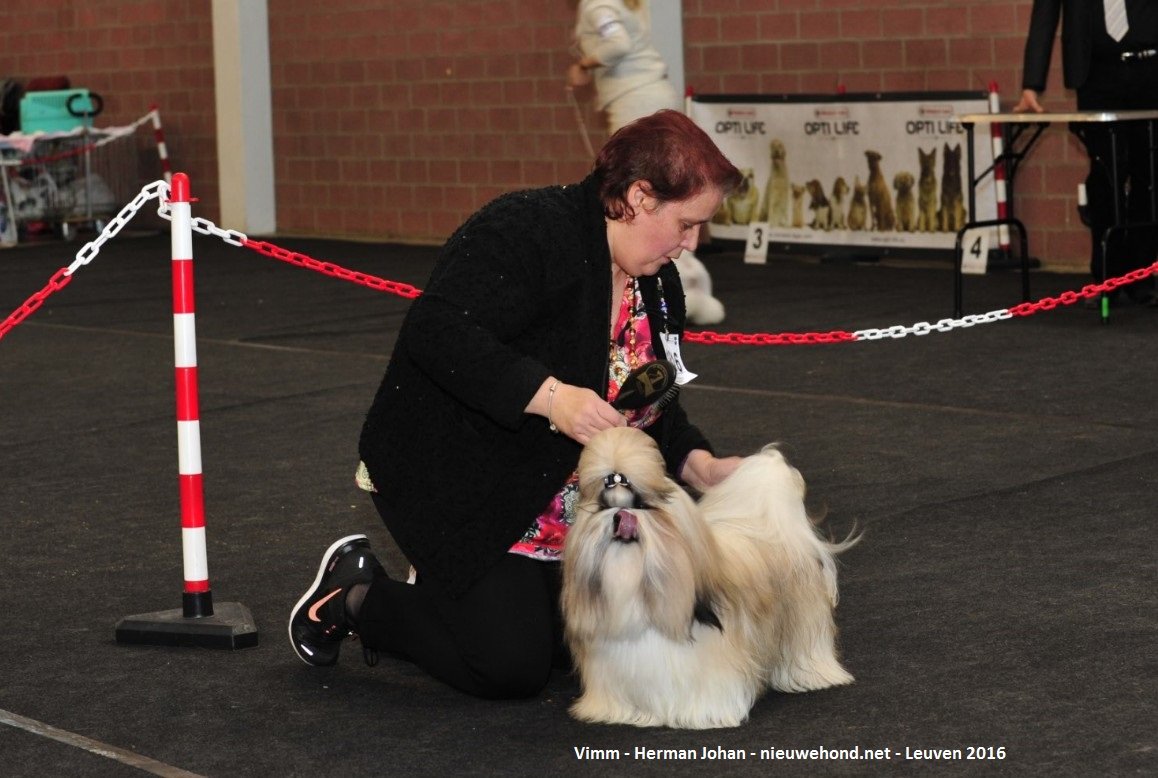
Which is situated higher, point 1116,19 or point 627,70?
point 1116,19

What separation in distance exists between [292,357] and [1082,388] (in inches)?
114

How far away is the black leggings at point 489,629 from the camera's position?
8.96 feet

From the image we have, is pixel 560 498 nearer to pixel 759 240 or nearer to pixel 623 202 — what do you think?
pixel 623 202

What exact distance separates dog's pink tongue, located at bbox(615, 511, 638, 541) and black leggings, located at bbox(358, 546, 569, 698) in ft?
1.51

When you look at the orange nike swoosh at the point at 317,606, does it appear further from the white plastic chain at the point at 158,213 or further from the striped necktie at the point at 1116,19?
the striped necktie at the point at 1116,19

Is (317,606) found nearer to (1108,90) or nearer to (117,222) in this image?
(117,222)

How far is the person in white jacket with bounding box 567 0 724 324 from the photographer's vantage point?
704 centimetres

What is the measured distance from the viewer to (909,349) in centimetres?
627

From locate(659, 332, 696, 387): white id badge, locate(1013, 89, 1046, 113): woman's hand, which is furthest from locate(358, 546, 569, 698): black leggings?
locate(1013, 89, 1046, 113): woman's hand

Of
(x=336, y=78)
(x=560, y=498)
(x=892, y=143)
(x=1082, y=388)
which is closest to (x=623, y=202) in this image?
(x=560, y=498)

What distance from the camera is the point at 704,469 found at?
9.48 ft

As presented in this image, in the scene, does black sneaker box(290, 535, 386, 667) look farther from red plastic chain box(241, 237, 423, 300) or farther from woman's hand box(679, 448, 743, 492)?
red plastic chain box(241, 237, 423, 300)

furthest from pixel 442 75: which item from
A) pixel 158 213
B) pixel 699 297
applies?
pixel 158 213

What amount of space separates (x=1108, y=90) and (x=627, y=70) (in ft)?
6.14
